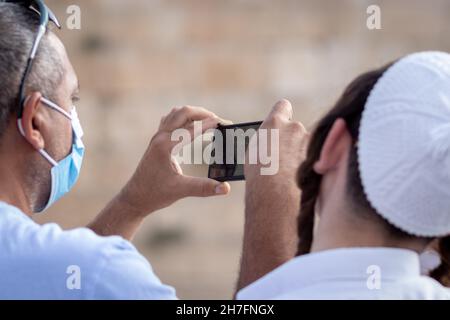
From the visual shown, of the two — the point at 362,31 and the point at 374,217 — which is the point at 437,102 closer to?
the point at 374,217

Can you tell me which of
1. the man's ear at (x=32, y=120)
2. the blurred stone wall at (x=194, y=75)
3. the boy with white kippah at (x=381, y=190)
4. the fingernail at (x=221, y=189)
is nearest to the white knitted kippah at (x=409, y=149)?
the boy with white kippah at (x=381, y=190)

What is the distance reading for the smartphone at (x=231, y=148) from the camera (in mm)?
2668

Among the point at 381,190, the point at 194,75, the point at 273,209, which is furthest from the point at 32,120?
the point at 194,75

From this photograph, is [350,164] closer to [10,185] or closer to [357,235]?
[357,235]

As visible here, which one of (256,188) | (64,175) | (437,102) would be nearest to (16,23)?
(64,175)

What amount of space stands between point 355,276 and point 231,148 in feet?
2.27

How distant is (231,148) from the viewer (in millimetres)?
2695

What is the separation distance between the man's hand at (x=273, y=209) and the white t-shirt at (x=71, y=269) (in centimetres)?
28

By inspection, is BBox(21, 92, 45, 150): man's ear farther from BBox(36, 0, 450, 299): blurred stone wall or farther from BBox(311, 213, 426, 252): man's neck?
BBox(36, 0, 450, 299): blurred stone wall

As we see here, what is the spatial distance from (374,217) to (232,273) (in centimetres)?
528

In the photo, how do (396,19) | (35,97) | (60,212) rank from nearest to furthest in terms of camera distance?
(35,97) < (60,212) < (396,19)

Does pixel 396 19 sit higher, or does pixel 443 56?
pixel 443 56

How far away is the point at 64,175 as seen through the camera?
2699 millimetres

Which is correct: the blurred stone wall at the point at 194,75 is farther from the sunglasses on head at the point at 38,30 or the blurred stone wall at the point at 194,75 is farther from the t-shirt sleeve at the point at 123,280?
the t-shirt sleeve at the point at 123,280
